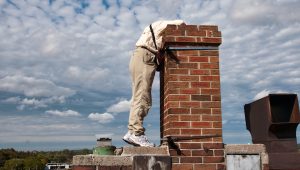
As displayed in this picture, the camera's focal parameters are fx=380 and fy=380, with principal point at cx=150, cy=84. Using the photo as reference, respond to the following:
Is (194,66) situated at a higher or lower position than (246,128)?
higher

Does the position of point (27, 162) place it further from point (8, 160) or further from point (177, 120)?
point (177, 120)

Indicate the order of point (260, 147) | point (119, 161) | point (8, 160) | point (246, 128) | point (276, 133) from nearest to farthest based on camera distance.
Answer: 1. point (119, 161)
2. point (260, 147)
3. point (276, 133)
4. point (246, 128)
5. point (8, 160)

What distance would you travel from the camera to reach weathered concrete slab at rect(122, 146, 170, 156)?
4.25 metres

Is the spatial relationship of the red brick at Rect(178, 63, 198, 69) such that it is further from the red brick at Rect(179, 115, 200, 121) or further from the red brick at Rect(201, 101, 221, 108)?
the red brick at Rect(179, 115, 200, 121)

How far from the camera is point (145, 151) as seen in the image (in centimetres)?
429

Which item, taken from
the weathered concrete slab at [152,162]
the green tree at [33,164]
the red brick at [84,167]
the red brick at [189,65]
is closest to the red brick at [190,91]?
the red brick at [189,65]

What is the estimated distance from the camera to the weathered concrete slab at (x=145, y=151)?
4250 mm

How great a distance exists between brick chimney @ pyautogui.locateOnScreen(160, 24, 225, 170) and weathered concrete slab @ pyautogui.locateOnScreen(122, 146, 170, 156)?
0.33ft

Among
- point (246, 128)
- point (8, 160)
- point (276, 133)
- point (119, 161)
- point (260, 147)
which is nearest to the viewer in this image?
point (119, 161)

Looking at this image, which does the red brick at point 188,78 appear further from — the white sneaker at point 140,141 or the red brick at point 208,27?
the white sneaker at point 140,141

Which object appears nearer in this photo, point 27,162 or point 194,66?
point 194,66

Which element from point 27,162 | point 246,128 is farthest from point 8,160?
point 246,128

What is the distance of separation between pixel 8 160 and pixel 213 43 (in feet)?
437

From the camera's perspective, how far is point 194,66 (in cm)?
456
